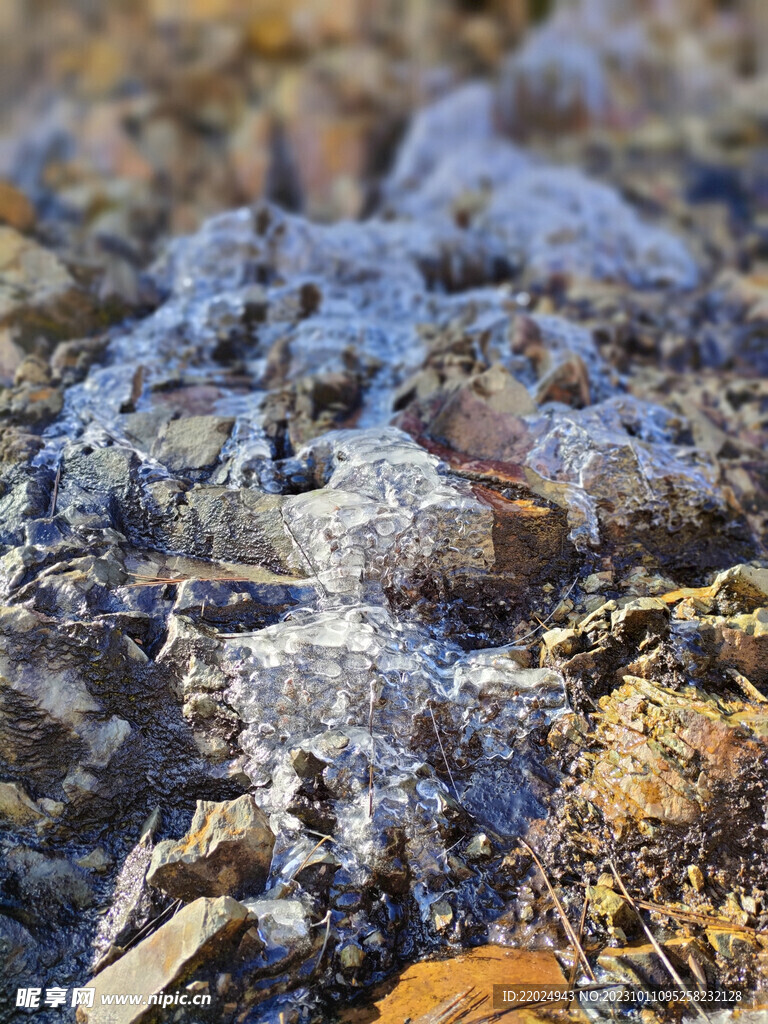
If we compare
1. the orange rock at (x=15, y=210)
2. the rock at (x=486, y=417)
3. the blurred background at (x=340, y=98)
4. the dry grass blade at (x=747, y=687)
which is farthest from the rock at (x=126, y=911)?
the blurred background at (x=340, y=98)

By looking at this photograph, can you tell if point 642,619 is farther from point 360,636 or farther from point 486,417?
point 486,417

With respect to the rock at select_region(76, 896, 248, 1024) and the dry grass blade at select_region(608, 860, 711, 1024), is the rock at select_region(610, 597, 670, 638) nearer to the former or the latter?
the dry grass blade at select_region(608, 860, 711, 1024)

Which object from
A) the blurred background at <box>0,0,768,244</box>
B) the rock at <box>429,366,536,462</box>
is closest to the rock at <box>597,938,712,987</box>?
the rock at <box>429,366,536,462</box>

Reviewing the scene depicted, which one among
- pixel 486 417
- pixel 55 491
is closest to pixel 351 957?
pixel 55 491

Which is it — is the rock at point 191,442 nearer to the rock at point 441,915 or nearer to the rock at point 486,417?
the rock at point 486,417

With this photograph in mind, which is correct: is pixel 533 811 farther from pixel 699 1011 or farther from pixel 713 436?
pixel 713 436
